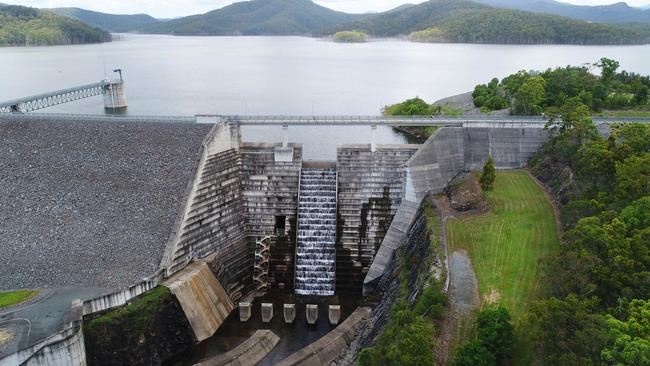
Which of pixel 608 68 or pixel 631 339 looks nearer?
pixel 631 339

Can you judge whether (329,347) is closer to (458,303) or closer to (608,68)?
(458,303)

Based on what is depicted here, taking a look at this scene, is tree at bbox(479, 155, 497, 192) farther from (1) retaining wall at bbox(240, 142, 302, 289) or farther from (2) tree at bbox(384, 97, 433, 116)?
(2) tree at bbox(384, 97, 433, 116)

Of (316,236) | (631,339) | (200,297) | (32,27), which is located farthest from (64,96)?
(32,27)

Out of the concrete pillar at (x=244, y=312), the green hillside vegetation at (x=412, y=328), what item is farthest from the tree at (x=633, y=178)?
the concrete pillar at (x=244, y=312)

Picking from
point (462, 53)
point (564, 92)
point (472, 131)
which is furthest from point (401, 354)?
point (462, 53)

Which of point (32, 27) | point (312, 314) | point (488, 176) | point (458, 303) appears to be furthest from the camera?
point (32, 27)

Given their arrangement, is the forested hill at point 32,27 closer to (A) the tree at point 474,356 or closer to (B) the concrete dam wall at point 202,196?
(B) the concrete dam wall at point 202,196

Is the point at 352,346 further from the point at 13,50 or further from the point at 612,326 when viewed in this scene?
the point at 13,50
